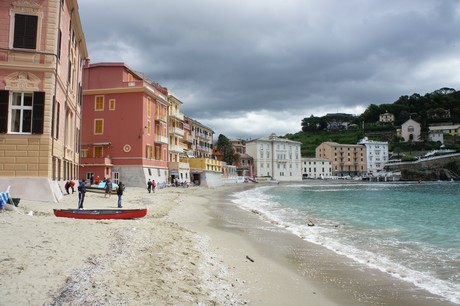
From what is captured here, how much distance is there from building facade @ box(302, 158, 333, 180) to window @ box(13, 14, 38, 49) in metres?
124

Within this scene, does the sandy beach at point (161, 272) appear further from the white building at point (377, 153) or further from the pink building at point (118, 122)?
the white building at point (377, 153)

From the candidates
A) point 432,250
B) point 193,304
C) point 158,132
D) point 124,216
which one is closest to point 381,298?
point 193,304

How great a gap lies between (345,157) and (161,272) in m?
143

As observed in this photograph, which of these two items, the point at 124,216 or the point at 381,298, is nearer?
the point at 381,298

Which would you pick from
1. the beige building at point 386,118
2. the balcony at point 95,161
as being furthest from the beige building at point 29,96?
the beige building at point 386,118

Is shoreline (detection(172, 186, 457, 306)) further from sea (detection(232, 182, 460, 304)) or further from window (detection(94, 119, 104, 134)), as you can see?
window (detection(94, 119, 104, 134))

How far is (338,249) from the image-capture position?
1275 cm

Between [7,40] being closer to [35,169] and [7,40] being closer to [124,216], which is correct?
[35,169]

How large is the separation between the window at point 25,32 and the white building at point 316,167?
12359 cm

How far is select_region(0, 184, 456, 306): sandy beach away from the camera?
19.4 ft

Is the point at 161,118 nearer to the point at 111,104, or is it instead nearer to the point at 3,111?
the point at 111,104

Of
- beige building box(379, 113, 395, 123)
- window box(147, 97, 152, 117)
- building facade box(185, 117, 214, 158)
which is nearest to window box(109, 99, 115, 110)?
window box(147, 97, 152, 117)

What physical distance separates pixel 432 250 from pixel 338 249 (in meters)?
3.73

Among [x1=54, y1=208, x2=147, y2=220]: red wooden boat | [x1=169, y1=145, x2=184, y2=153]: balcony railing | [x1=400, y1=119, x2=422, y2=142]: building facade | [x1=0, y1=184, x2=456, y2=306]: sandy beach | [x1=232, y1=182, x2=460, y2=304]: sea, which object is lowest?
[x1=232, y1=182, x2=460, y2=304]: sea
